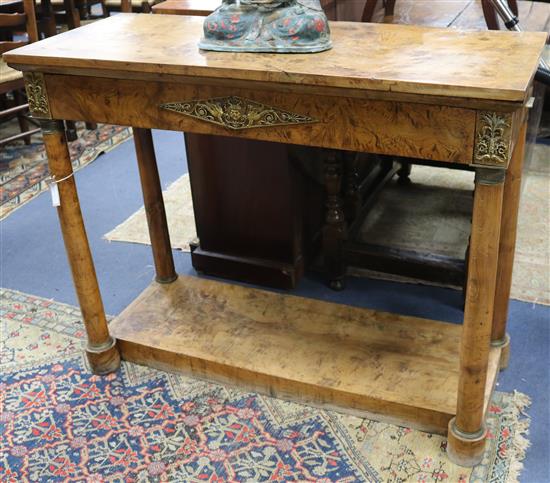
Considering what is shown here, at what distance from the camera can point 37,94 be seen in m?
1.79

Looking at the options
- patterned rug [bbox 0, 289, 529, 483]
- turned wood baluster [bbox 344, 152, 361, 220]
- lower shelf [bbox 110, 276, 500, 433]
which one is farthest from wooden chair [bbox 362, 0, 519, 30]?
patterned rug [bbox 0, 289, 529, 483]

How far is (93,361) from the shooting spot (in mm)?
2162

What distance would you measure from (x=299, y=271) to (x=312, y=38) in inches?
45.0

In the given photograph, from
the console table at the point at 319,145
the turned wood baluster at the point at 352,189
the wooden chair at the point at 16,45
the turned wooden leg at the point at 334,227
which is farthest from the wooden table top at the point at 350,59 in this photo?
the wooden chair at the point at 16,45

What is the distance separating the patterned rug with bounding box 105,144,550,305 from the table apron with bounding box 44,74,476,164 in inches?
46.9

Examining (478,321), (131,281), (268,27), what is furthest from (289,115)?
(131,281)

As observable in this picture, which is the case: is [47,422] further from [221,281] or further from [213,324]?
[221,281]

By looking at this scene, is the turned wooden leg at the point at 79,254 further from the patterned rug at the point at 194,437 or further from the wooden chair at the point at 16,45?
the wooden chair at the point at 16,45

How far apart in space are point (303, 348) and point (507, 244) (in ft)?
2.16

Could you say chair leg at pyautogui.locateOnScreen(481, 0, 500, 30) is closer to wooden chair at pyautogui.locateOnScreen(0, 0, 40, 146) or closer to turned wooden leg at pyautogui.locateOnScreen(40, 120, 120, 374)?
turned wooden leg at pyautogui.locateOnScreen(40, 120, 120, 374)

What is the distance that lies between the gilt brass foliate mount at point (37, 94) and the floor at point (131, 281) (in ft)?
2.98

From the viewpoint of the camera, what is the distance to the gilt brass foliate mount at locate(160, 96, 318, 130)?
1560mm

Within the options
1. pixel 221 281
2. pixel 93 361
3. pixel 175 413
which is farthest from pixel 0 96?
pixel 175 413

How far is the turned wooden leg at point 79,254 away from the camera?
6.12 ft
